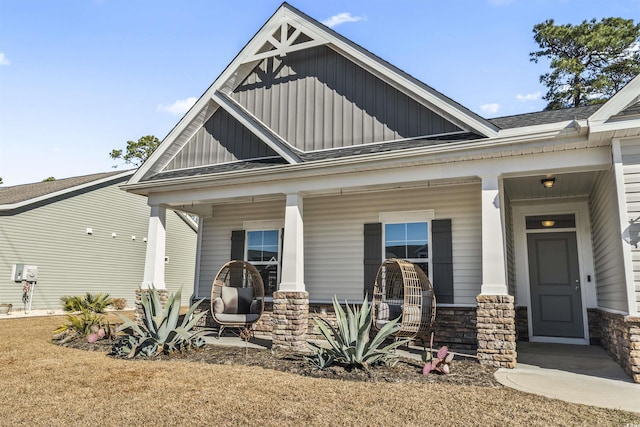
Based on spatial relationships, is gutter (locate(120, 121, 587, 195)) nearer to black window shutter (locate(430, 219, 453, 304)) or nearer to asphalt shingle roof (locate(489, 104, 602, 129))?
asphalt shingle roof (locate(489, 104, 602, 129))

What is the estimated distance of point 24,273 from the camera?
1358 centimetres

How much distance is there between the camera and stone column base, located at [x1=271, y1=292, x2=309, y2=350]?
682 cm

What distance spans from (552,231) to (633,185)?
133 inches

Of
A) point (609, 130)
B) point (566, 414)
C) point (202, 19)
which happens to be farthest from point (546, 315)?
point (202, 19)

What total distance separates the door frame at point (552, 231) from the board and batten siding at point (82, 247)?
46.1 ft

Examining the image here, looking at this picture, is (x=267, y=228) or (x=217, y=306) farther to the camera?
(x=267, y=228)

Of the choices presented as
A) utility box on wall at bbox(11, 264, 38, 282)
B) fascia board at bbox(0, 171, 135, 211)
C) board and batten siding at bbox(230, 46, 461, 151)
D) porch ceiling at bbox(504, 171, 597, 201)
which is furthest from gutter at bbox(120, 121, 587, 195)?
utility box on wall at bbox(11, 264, 38, 282)

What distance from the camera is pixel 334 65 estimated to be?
8.09m

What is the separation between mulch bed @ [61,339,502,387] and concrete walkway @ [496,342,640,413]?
1.09ft

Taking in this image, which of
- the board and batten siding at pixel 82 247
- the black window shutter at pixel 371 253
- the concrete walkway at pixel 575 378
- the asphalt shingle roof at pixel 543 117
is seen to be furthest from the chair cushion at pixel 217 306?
the board and batten siding at pixel 82 247

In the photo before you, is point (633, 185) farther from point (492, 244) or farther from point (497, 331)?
point (497, 331)

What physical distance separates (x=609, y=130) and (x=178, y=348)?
649 centimetres

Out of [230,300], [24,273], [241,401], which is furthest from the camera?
[24,273]

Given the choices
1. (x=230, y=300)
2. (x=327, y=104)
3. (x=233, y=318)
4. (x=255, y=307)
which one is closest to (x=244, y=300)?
(x=230, y=300)
